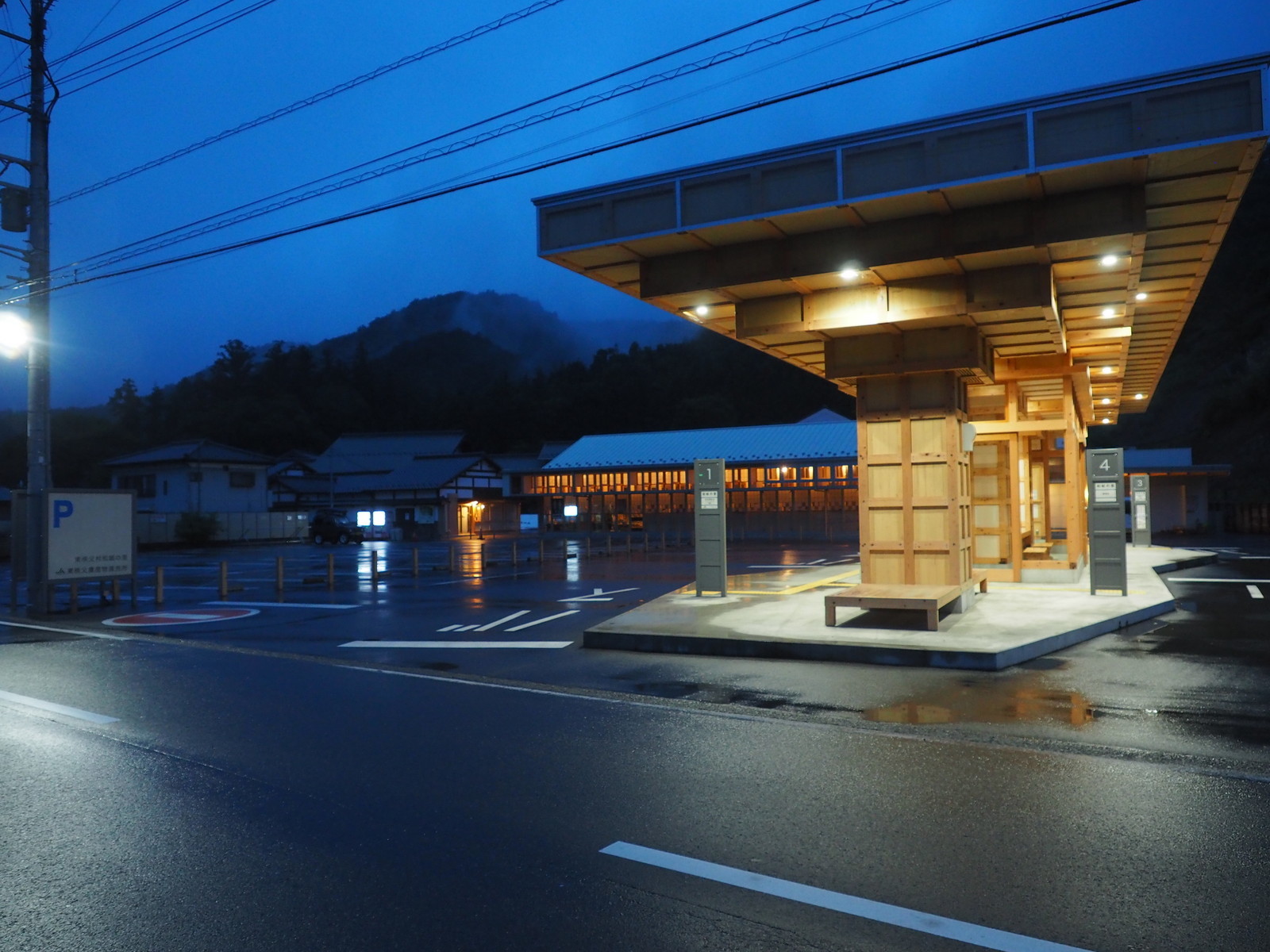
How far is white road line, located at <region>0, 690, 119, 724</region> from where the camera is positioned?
730cm

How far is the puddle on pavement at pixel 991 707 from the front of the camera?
672 centimetres

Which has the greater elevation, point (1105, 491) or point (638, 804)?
point (1105, 491)

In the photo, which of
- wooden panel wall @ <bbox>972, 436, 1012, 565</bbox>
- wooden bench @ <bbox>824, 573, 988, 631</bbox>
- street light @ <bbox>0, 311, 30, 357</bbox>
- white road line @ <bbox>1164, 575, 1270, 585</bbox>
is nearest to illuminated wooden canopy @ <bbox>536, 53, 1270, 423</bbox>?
wooden panel wall @ <bbox>972, 436, 1012, 565</bbox>

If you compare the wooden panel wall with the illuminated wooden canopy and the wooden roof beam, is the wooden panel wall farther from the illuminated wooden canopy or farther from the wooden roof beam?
the wooden roof beam

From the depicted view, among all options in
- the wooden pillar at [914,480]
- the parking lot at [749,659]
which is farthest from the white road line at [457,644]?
the wooden pillar at [914,480]

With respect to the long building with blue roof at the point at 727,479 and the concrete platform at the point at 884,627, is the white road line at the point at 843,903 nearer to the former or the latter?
the concrete platform at the point at 884,627

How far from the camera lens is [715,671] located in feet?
29.5

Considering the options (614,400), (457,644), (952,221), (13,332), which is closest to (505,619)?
(457,644)

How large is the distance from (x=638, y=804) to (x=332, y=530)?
4722 centimetres

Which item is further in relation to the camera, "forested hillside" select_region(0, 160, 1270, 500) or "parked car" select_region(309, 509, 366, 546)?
"forested hillside" select_region(0, 160, 1270, 500)

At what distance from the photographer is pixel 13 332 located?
58.2 ft

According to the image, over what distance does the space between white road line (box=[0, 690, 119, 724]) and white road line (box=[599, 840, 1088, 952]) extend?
525 centimetres

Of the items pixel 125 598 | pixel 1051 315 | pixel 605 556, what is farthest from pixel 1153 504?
pixel 125 598

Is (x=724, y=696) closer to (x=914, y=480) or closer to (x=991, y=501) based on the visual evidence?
(x=914, y=480)
